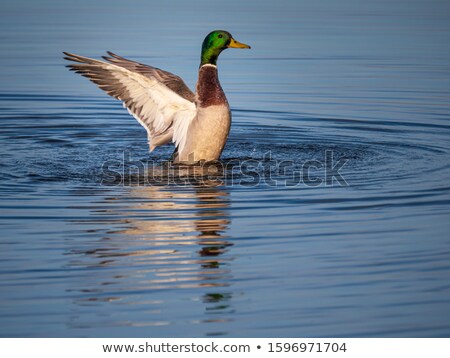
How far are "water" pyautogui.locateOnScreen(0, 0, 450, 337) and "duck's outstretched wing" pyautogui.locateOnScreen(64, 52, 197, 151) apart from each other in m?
0.44

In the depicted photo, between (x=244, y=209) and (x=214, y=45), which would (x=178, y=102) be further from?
(x=244, y=209)

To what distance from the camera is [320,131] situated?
40.6ft

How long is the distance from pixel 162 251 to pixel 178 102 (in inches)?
138

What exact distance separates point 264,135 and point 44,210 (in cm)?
446

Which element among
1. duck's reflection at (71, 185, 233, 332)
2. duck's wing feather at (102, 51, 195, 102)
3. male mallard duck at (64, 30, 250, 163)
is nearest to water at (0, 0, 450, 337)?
duck's reflection at (71, 185, 233, 332)

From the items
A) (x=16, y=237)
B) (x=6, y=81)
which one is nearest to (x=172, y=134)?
(x=16, y=237)

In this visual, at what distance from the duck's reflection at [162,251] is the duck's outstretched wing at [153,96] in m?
1.45

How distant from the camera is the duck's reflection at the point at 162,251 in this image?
249 inches

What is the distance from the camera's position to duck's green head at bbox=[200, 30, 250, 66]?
35.4ft

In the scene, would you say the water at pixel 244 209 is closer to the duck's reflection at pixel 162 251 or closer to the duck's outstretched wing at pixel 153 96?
the duck's reflection at pixel 162 251

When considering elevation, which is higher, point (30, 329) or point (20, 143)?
point (20, 143)

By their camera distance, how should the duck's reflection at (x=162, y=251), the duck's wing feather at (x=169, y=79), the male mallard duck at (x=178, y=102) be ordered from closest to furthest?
the duck's reflection at (x=162, y=251) → the male mallard duck at (x=178, y=102) → the duck's wing feather at (x=169, y=79)

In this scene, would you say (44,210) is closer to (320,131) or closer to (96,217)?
(96,217)

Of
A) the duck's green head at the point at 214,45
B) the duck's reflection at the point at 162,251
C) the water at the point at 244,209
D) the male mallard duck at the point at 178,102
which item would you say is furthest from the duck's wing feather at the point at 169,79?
the duck's reflection at the point at 162,251
